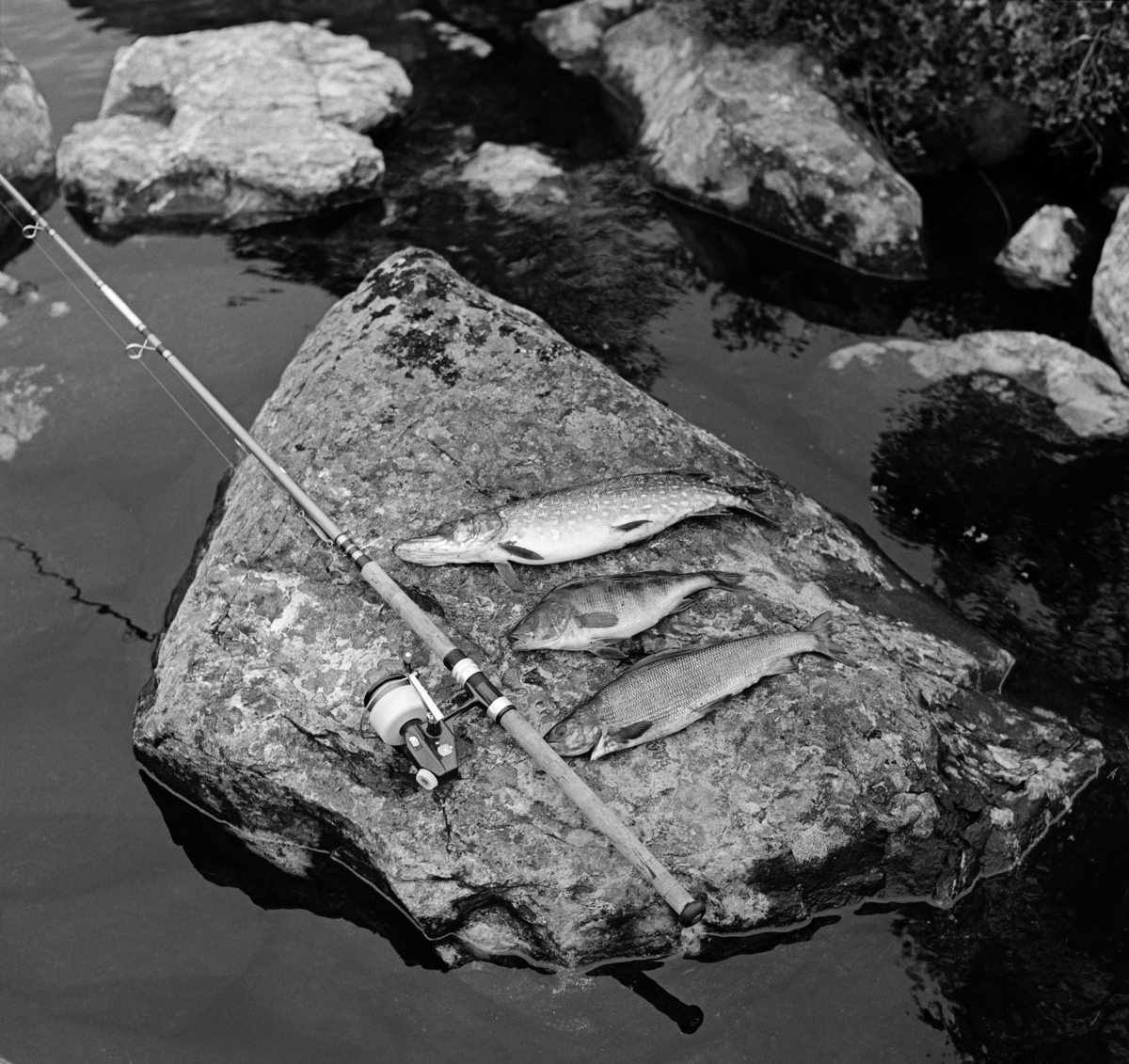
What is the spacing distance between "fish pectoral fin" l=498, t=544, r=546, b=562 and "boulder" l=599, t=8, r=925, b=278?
621 cm

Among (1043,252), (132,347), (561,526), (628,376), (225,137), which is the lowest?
(628,376)

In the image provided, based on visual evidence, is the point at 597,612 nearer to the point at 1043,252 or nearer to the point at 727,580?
the point at 727,580

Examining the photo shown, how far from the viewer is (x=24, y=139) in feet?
38.8

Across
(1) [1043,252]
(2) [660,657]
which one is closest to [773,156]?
(1) [1043,252]

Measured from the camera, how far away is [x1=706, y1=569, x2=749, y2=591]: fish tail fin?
626 centimetres

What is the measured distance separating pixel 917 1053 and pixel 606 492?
11.0ft

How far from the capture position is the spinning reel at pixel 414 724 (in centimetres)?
538

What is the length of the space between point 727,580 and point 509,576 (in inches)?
49.4

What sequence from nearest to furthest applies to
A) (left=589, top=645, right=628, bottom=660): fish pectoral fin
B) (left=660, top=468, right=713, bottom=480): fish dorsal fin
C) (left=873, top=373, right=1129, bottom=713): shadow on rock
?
1. (left=589, top=645, right=628, bottom=660): fish pectoral fin
2. (left=660, top=468, right=713, bottom=480): fish dorsal fin
3. (left=873, top=373, right=1129, bottom=713): shadow on rock

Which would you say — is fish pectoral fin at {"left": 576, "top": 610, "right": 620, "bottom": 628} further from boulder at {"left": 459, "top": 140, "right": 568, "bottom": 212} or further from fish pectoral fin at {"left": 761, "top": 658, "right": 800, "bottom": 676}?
boulder at {"left": 459, "top": 140, "right": 568, "bottom": 212}

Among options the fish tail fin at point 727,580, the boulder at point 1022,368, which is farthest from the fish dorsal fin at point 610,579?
the boulder at point 1022,368

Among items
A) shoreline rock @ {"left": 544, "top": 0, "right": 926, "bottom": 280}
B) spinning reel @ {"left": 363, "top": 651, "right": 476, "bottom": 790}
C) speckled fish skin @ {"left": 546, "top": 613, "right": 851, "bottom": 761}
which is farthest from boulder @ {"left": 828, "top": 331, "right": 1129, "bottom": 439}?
spinning reel @ {"left": 363, "top": 651, "right": 476, "bottom": 790}

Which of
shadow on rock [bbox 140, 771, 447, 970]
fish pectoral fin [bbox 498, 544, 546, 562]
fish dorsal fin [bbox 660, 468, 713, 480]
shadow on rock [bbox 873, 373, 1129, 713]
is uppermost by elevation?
fish dorsal fin [bbox 660, 468, 713, 480]

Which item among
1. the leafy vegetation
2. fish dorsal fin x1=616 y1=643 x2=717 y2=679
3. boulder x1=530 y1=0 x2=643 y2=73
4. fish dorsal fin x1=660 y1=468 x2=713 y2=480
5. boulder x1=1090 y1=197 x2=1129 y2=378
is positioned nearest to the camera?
fish dorsal fin x1=616 y1=643 x2=717 y2=679
